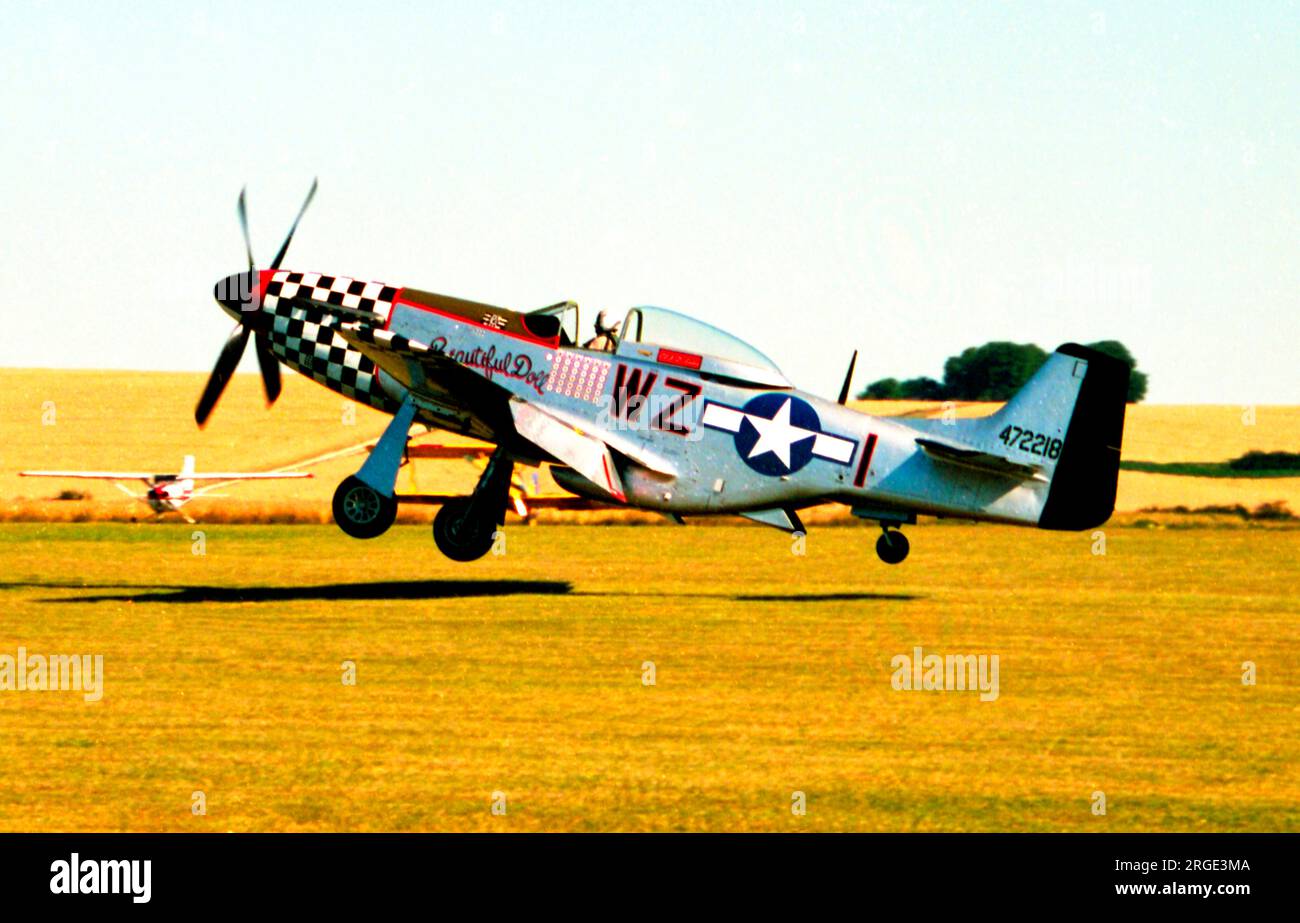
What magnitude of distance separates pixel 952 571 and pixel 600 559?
211 inches

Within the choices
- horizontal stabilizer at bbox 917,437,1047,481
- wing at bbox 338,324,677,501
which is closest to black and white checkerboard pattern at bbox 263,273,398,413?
wing at bbox 338,324,677,501

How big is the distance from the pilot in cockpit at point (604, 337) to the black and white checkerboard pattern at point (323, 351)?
2.48 meters

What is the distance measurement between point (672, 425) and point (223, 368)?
586cm

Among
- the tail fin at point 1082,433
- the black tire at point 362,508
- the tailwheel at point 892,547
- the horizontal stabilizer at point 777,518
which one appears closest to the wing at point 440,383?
the black tire at point 362,508

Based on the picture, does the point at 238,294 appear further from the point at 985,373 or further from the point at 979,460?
the point at 985,373

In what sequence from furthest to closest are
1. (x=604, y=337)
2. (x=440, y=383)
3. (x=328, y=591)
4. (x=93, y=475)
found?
1. (x=93, y=475)
2. (x=328, y=591)
3. (x=604, y=337)
4. (x=440, y=383)

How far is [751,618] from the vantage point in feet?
54.7

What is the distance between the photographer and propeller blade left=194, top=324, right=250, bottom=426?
1953cm

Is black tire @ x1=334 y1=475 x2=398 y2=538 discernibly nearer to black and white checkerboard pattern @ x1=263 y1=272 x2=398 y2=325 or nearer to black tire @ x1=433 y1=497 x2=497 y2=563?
black tire @ x1=433 y1=497 x2=497 y2=563

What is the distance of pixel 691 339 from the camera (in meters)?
17.8

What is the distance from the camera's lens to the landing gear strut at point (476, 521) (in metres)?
18.4

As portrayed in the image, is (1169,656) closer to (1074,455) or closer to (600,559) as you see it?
(1074,455)

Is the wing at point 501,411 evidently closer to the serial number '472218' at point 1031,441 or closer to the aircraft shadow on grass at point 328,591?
the aircraft shadow on grass at point 328,591

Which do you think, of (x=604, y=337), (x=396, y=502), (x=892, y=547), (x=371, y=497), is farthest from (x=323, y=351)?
(x=892, y=547)
